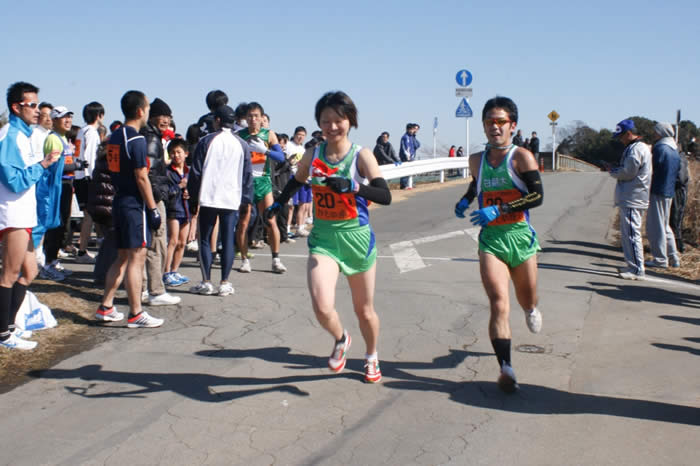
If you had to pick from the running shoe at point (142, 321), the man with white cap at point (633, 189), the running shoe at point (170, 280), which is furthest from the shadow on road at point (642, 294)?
the running shoe at point (142, 321)

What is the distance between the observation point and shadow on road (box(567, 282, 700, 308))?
26.7ft

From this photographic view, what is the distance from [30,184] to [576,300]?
5813mm

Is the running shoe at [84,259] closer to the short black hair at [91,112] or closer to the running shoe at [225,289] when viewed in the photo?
the short black hair at [91,112]

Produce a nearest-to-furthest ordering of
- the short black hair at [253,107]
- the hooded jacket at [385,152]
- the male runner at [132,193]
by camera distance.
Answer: the male runner at [132,193]
the short black hair at [253,107]
the hooded jacket at [385,152]

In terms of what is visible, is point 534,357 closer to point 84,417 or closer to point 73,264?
point 84,417

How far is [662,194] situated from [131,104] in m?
7.78

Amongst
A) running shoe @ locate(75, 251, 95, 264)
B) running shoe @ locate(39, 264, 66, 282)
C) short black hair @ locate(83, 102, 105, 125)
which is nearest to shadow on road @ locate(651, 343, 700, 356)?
running shoe @ locate(39, 264, 66, 282)

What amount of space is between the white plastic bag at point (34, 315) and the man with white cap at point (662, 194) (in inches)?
333

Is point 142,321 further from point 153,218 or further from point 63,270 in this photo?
point 63,270

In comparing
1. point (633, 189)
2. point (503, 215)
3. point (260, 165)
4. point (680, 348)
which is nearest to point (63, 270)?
point (260, 165)

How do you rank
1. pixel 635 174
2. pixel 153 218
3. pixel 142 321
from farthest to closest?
pixel 635 174, pixel 142 321, pixel 153 218

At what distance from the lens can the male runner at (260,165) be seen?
898cm

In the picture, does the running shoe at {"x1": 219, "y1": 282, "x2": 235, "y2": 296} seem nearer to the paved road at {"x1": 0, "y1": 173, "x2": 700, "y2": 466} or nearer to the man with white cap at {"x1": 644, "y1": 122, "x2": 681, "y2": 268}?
the paved road at {"x1": 0, "y1": 173, "x2": 700, "y2": 466}

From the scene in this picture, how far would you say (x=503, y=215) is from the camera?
17.1 ft
